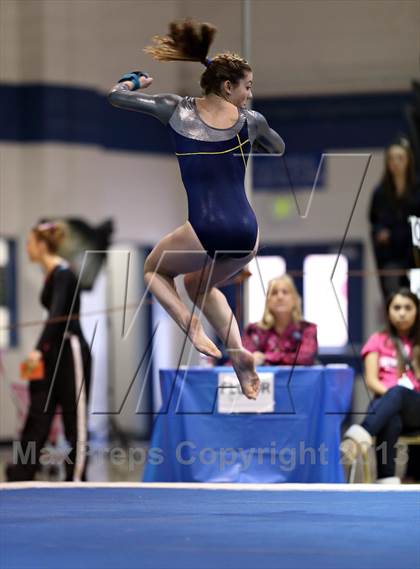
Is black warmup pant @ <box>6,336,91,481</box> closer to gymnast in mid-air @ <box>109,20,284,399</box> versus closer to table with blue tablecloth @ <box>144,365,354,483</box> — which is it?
table with blue tablecloth @ <box>144,365,354,483</box>

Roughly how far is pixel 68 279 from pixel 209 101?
2.48m

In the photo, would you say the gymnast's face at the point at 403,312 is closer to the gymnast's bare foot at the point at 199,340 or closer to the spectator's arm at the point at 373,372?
the spectator's arm at the point at 373,372

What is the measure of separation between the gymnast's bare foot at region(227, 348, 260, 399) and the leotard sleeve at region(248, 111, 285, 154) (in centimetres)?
62

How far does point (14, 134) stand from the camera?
31.3 ft

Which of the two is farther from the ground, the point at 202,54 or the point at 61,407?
the point at 202,54

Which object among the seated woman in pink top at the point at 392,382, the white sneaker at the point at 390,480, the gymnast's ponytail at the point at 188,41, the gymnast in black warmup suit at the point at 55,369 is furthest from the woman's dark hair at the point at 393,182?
the gymnast's ponytail at the point at 188,41

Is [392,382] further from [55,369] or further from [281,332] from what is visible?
[55,369]

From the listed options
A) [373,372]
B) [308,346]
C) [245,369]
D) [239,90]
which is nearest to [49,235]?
[308,346]

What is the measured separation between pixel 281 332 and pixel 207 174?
85.8 inches

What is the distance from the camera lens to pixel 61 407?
6.46 m

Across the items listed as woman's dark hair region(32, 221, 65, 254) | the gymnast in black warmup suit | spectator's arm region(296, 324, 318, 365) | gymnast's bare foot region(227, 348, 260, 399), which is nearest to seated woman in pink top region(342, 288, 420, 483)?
spectator's arm region(296, 324, 318, 365)

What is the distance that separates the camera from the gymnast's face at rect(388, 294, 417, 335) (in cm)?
593

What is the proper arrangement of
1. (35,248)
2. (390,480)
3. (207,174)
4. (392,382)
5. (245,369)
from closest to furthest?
(207,174)
(245,369)
(390,480)
(392,382)
(35,248)

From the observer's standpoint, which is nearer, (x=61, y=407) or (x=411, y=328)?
(x=411, y=328)
